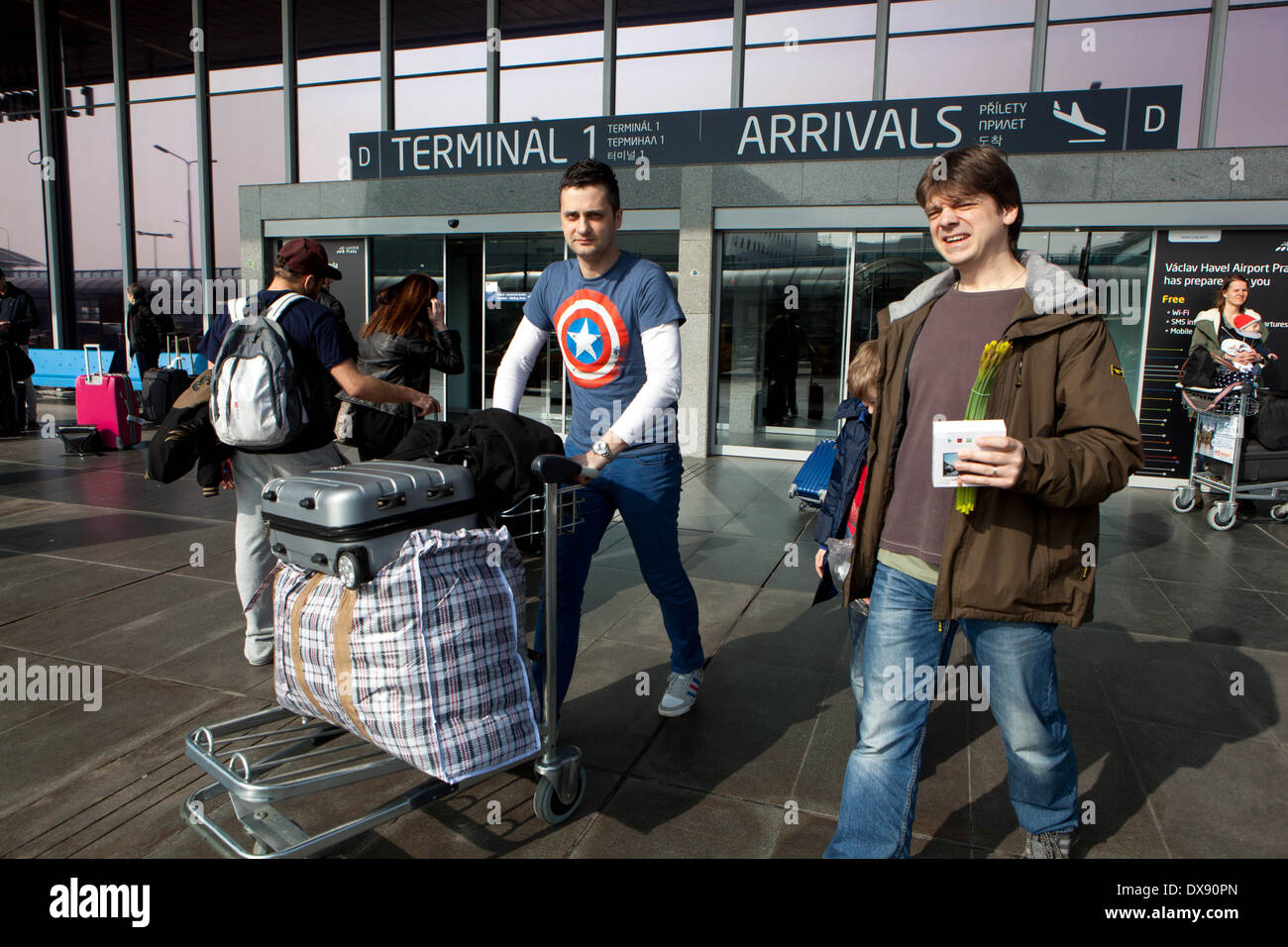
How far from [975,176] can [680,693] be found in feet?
7.30

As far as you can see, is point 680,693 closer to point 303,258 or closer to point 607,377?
point 607,377

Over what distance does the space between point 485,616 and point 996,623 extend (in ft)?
4.29

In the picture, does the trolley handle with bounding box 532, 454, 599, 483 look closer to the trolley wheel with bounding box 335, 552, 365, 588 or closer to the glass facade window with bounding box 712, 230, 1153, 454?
the trolley wheel with bounding box 335, 552, 365, 588

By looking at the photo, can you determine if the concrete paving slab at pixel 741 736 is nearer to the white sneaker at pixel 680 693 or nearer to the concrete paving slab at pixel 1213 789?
the white sneaker at pixel 680 693

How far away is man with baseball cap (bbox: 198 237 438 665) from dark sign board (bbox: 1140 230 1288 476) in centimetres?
818

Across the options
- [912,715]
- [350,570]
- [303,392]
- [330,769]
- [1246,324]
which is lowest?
[330,769]

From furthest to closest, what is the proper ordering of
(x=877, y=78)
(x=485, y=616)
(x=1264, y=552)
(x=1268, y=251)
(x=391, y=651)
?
1. (x=877, y=78)
2. (x=1268, y=251)
3. (x=1264, y=552)
4. (x=485, y=616)
5. (x=391, y=651)

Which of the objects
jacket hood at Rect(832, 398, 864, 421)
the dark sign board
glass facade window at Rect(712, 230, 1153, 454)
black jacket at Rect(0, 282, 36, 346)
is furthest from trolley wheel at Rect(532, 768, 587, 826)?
black jacket at Rect(0, 282, 36, 346)

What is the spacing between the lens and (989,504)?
2074 millimetres

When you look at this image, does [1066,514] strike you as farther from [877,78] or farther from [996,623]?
[877,78]

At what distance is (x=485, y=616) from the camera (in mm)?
2180

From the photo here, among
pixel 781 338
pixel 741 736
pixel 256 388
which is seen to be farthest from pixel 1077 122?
pixel 256 388

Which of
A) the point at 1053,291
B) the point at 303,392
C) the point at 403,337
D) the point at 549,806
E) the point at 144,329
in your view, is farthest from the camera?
the point at 144,329
